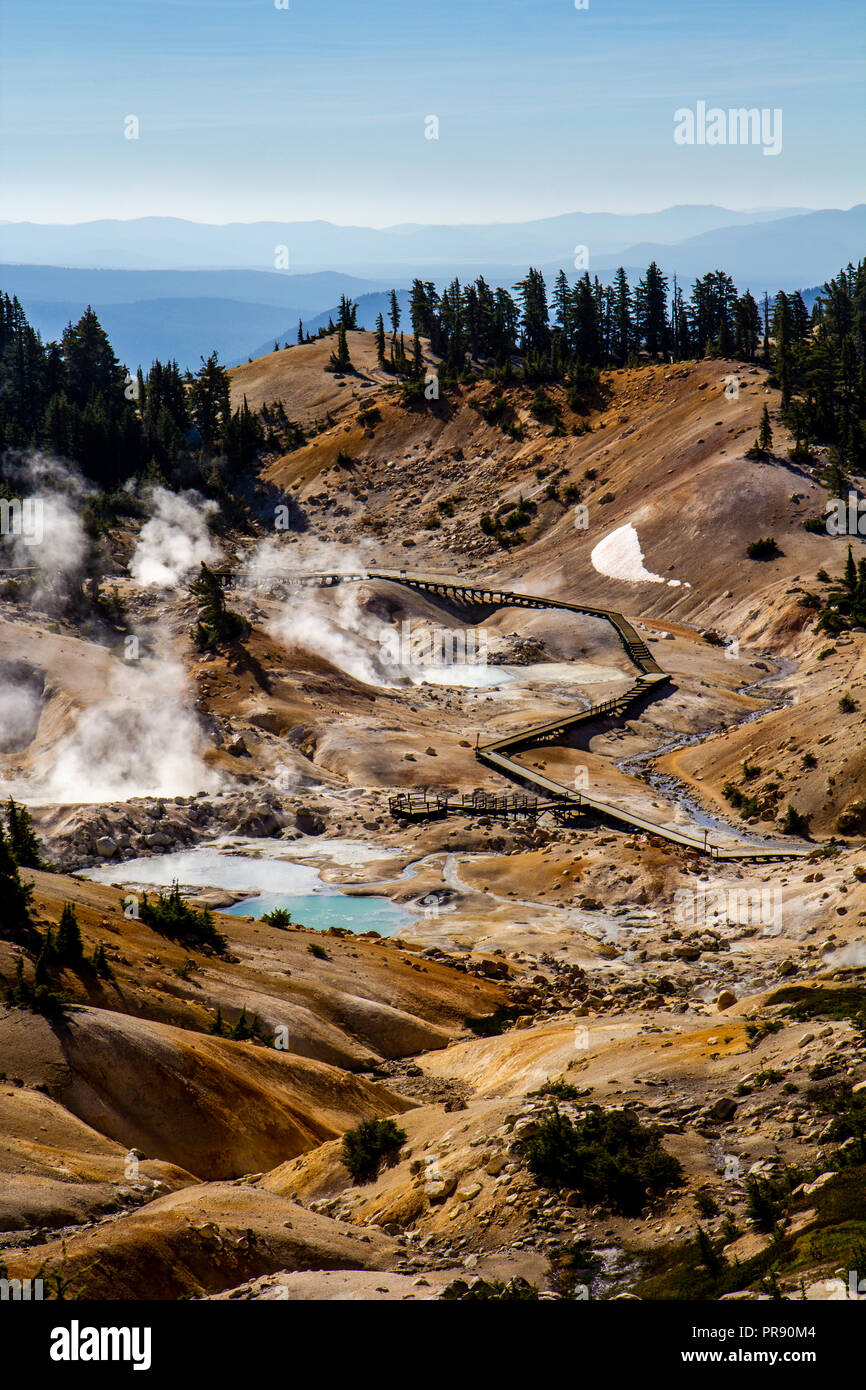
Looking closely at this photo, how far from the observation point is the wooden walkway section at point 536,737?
198 feet

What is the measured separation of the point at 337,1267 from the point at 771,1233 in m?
6.45

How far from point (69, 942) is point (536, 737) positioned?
1933 inches

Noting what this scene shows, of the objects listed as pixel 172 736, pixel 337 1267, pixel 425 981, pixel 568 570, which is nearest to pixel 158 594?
pixel 172 736

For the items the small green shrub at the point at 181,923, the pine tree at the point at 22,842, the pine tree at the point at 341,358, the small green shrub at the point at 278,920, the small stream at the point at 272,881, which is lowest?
the small stream at the point at 272,881

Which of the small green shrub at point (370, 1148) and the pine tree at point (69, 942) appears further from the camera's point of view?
the pine tree at point (69, 942)

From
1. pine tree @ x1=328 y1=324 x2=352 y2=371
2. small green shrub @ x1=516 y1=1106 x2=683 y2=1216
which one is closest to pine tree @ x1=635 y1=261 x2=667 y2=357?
pine tree @ x1=328 y1=324 x2=352 y2=371

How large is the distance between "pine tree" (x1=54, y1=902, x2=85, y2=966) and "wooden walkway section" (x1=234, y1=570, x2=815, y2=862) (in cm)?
3442

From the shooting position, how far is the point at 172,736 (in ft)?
221

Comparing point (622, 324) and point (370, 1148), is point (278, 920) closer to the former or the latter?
point (370, 1148)

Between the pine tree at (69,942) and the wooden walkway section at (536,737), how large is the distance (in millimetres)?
34418

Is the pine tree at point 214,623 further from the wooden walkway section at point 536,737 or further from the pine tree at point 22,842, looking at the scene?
the pine tree at point 22,842

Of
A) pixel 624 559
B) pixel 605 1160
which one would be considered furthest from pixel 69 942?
pixel 624 559

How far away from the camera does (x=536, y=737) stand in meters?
76.3

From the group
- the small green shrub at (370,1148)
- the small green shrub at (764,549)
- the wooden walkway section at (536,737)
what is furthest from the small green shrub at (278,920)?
the small green shrub at (764,549)
